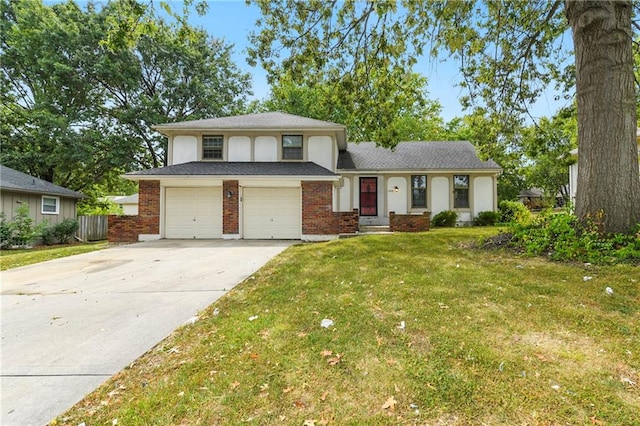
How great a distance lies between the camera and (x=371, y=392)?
2105mm

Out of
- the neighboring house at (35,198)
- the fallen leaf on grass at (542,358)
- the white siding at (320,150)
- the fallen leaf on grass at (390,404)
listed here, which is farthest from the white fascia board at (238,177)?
the fallen leaf on grass at (390,404)

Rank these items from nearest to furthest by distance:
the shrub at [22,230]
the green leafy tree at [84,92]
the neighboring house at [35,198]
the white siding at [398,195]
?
the shrub at [22,230] → the neighboring house at [35,198] → the white siding at [398,195] → the green leafy tree at [84,92]

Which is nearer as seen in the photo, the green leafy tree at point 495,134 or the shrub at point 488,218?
the green leafy tree at point 495,134

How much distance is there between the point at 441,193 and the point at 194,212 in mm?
11277

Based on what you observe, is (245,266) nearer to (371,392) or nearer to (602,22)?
(371,392)

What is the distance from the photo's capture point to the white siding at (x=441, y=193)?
15.0 meters

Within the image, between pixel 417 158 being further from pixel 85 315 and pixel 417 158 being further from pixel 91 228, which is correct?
pixel 91 228

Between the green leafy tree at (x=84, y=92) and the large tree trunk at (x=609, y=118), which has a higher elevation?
the green leafy tree at (x=84, y=92)

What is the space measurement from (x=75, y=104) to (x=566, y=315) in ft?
79.4

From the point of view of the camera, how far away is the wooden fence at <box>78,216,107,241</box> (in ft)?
55.0

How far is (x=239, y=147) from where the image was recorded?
13.8 metres

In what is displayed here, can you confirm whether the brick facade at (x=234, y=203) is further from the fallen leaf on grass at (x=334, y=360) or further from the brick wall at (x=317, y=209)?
the fallen leaf on grass at (x=334, y=360)

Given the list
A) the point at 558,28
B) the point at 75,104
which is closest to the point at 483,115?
the point at 558,28

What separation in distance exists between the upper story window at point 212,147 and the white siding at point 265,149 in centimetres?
165
